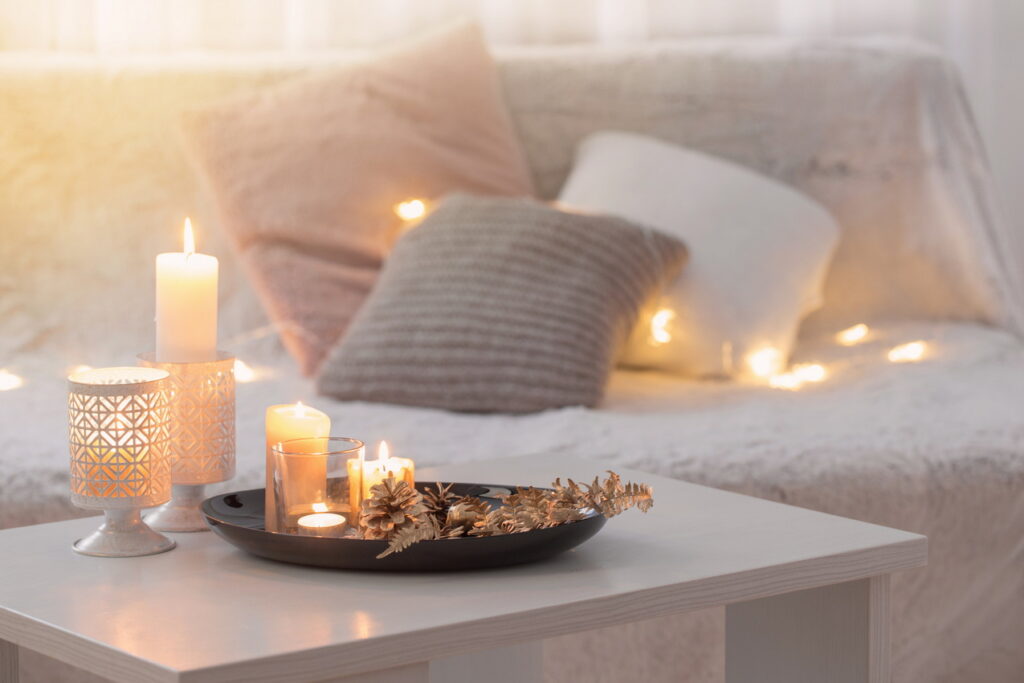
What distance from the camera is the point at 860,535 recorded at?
0.92 metres

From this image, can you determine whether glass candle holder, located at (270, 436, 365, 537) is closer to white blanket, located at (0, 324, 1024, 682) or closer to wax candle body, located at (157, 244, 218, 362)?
wax candle body, located at (157, 244, 218, 362)

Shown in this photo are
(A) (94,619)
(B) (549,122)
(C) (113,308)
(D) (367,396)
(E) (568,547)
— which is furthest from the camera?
(B) (549,122)

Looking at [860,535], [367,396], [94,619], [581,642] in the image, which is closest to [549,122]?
[367,396]

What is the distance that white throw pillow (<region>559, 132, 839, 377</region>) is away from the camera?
1.88 metres

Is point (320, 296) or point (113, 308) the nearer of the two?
point (320, 296)

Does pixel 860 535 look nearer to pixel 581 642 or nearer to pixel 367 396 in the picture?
pixel 581 642

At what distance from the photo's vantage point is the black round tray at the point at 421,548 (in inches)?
31.9

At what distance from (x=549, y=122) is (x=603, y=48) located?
19 cm

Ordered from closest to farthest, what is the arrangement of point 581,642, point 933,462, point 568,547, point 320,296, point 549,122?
point 568,547 < point 581,642 < point 933,462 < point 320,296 < point 549,122

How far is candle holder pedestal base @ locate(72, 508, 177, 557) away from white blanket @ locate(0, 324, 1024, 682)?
44 cm

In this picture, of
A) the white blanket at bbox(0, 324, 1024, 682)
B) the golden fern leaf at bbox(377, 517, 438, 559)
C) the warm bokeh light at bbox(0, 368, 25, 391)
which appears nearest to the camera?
the golden fern leaf at bbox(377, 517, 438, 559)

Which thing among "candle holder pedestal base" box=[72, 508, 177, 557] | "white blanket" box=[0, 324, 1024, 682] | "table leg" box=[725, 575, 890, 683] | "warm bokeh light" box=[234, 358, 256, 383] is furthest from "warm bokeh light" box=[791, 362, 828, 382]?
"candle holder pedestal base" box=[72, 508, 177, 557]

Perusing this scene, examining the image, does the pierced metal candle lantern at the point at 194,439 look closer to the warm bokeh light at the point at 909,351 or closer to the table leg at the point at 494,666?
the table leg at the point at 494,666

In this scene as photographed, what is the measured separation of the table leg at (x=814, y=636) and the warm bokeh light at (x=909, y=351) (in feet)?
3.19
